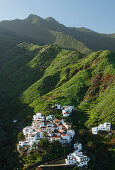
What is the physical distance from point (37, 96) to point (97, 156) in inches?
2636

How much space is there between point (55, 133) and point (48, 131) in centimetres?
397

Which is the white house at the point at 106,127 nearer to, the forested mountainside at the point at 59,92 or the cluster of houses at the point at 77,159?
the forested mountainside at the point at 59,92

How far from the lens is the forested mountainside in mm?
83750

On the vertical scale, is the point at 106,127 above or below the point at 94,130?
above

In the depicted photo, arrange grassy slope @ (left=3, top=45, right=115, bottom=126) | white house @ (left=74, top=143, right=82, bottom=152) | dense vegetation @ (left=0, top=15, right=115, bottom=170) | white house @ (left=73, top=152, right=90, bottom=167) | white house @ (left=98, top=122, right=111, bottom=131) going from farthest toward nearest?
grassy slope @ (left=3, top=45, right=115, bottom=126)
white house @ (left=98, top=122, right=111, bottom=131)
dense vegetation @ (left=0, top=15, right=115, bottom=170)
white house @ (left=74, top=143, right=82, bottom=152)
white house @ (left=73, top=152, right=90, bottom=167)

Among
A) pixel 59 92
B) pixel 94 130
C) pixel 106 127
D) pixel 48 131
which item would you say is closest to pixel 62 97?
pixel 59 92

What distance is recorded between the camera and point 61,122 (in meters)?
82.8

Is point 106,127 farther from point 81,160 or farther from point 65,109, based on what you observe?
point 65,109

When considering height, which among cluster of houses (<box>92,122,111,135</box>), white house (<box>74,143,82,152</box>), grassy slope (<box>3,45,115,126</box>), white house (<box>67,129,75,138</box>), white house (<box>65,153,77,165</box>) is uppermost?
grassy slope (<box>3,45,115,126</box>)

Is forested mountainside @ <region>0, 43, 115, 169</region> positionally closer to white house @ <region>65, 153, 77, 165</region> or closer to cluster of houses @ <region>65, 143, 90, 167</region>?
cluster of houses @ <region>65, 143, 90, 167</region>

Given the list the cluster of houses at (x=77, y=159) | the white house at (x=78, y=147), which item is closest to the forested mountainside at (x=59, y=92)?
the white house at (x=78, y=147)

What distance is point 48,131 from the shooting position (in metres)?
75.2

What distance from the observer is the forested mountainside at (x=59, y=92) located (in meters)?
83.8

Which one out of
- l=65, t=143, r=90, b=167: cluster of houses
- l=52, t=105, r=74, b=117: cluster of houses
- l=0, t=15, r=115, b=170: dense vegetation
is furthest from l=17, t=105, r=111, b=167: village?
l=0, t=15, r=115, b=170: dense vegetation
